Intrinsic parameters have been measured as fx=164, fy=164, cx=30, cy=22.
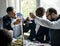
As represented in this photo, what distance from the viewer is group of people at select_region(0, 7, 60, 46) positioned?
152 cm

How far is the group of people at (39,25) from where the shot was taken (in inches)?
59.8

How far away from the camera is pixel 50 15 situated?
1662 mm

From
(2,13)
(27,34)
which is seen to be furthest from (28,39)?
(2,13)

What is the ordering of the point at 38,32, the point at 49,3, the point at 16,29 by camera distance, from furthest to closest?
the point at 49,3, the point at 38,32, the point at 16,29

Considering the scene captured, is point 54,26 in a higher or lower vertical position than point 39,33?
higher

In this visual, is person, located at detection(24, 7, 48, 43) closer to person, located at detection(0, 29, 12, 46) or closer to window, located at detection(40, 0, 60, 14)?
window, located at detection(40, 0, 60, 14)

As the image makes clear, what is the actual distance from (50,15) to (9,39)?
0.95 m

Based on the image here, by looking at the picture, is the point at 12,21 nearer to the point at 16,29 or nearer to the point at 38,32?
the point at 16,29

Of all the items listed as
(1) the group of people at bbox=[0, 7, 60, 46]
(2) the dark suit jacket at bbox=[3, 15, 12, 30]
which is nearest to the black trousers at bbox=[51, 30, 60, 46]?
(1) the group of people at bbox=[0, 7, 60, 46]

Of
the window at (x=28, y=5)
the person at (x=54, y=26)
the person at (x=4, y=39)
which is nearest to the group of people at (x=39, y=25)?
the person at (x=54, y=26)

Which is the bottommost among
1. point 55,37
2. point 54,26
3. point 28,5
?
point 55,37

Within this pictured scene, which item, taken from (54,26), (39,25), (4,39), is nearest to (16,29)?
(39,25)

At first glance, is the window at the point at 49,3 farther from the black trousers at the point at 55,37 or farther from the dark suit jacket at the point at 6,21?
the black trousers at the point at 55,37

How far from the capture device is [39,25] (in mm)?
1685
